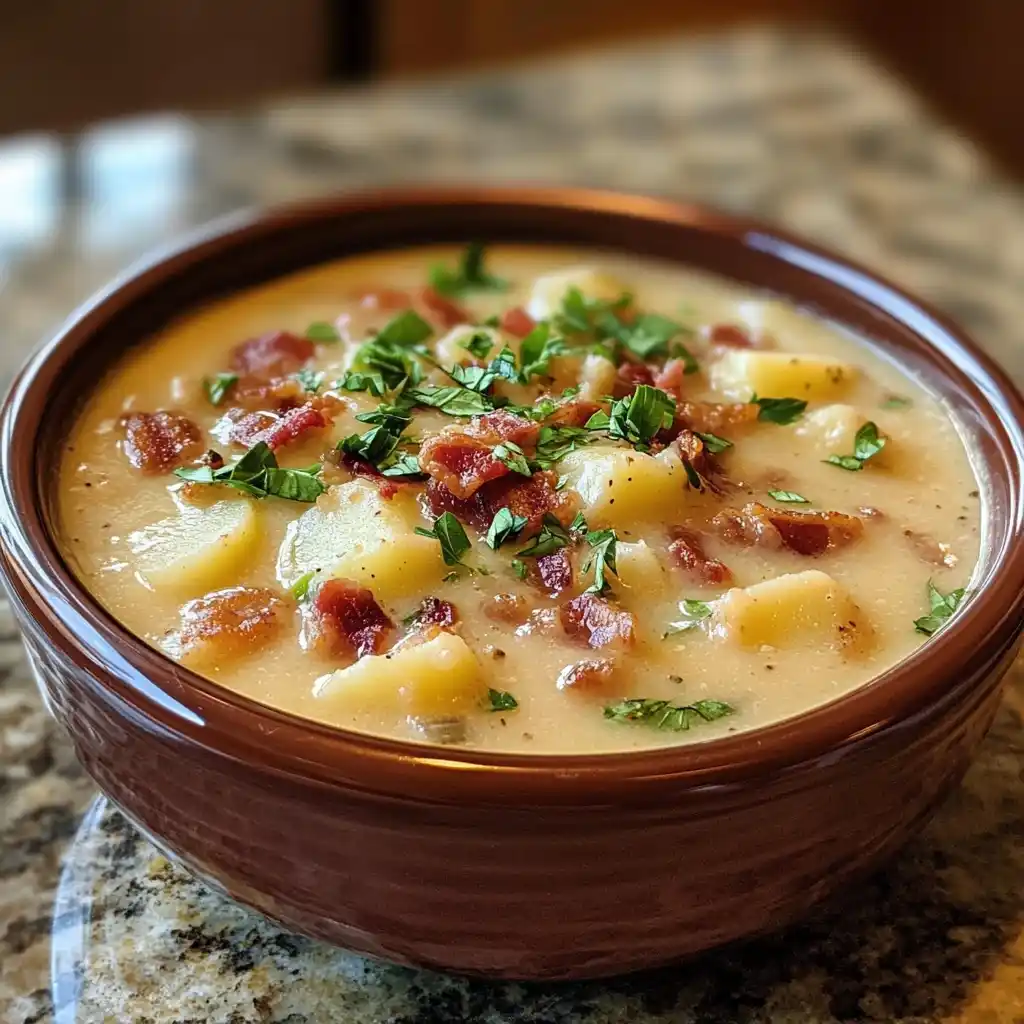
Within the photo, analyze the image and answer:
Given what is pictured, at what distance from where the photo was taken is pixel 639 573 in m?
1.53

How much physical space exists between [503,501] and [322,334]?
589 mm

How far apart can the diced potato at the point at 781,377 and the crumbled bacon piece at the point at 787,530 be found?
0.32 m

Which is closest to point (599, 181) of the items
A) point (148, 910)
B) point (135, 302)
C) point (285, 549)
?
point (135, 302)

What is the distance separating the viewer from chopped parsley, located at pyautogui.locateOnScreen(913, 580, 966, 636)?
4.92 ft

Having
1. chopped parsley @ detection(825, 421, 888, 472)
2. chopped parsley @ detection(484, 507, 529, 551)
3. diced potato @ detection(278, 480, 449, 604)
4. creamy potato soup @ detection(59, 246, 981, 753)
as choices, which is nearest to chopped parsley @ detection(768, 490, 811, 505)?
creamy potato soup @ detection(59, 246, 981, 753)

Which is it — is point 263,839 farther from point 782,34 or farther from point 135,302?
point 782,34

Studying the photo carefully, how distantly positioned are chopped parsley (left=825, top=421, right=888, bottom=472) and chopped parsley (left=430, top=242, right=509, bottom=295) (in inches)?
26.7

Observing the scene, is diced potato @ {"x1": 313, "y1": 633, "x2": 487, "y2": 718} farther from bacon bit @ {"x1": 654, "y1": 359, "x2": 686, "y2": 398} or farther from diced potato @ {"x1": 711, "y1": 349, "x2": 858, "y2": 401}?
diced potato @ {"x1": 711, "y1": 349, "x2": 858, "y2": 401}

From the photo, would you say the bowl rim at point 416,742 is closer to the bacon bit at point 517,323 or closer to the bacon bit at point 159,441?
the bacon bit at point 159,441

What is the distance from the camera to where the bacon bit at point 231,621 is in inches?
56.1

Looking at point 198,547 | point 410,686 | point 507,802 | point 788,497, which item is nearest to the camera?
point 507,802

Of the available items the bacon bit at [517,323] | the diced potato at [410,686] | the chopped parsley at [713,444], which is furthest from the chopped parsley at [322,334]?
the diced potato at [410,686]

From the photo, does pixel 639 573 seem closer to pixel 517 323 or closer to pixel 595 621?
pixel 595 621

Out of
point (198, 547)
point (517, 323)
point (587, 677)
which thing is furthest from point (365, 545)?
point (517, 323)
